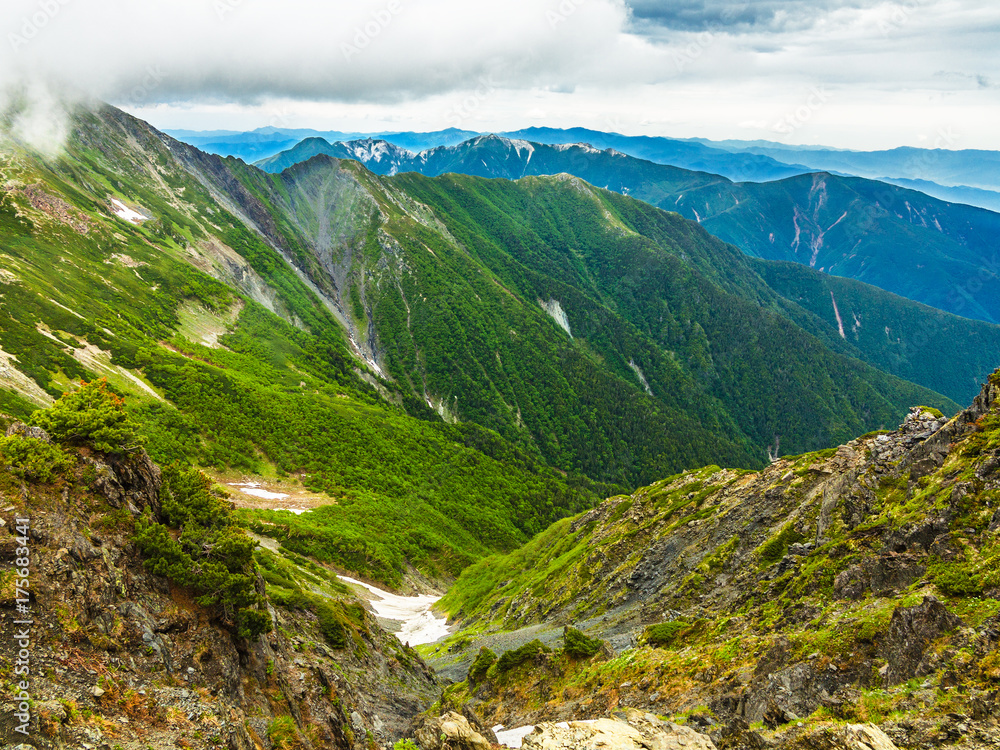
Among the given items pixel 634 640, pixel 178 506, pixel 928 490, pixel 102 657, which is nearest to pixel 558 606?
pixel 634 640

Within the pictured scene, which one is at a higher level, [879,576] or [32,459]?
[32,459]

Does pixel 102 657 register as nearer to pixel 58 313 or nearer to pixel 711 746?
pixel 711 746

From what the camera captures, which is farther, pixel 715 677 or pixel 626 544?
pixel 626 544

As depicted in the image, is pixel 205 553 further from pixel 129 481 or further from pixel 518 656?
pixel 518 656

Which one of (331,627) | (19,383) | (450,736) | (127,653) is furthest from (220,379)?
(450,736)

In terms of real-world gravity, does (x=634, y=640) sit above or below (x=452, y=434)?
above

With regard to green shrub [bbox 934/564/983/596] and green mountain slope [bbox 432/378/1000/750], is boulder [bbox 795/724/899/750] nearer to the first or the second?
green mountain slope [bbox 432/378/1000/750]
